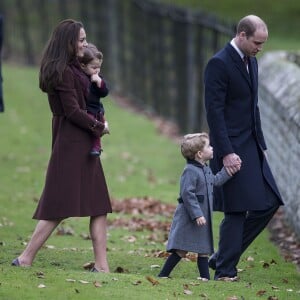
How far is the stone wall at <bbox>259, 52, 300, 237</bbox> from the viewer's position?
37.2 ft

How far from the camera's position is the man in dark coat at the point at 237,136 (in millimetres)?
8539

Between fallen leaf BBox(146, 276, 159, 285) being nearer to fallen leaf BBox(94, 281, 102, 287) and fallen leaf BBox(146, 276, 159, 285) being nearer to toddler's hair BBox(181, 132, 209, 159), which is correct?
fallen leaf BBox(94, 281, 102, 287)

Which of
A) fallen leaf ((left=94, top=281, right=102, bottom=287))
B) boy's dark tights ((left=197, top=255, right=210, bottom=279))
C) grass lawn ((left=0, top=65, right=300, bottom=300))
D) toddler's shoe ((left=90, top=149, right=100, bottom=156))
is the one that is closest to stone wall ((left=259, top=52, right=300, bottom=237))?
grass lawn ((left=0, top=65, right=300, bottom=300))

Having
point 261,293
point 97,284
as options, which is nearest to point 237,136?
point 261,293

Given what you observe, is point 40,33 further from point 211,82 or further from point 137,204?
point 211,82

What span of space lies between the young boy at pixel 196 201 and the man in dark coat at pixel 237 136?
0.52 feet

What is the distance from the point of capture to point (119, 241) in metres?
11.2

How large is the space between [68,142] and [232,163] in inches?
51.7

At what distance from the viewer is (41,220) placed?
864cm

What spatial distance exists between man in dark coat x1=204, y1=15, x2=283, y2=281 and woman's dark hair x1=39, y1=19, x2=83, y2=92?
1.11m

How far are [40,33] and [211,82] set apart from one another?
91.8ft

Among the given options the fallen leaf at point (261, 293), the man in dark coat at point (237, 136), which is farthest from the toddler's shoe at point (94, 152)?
the fallen leaf at point (261, 293)

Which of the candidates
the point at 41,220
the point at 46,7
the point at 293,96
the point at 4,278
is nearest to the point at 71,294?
the point at 4,278

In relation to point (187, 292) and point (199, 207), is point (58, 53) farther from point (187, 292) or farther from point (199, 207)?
point (187, 292)
